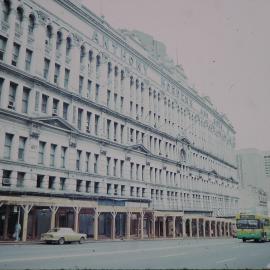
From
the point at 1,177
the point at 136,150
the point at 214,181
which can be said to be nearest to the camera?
the point at 1,177

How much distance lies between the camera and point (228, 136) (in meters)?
99.4

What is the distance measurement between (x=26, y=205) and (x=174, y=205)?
33945 millimetres

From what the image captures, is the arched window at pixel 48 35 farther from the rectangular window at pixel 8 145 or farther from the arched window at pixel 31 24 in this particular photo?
the rectangular window at pixel 8 145

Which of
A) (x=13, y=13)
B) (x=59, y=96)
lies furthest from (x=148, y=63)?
(x=13, y=13)

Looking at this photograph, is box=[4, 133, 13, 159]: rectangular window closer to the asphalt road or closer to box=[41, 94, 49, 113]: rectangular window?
box=[41, 94, 49, 113]: rectangular window

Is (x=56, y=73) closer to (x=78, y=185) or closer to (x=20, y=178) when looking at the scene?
(x=20, y=178)

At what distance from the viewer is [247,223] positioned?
37.4 meters

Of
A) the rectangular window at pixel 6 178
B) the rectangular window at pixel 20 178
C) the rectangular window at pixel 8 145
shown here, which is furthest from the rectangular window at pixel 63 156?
the rectangular window at pixel 6 178

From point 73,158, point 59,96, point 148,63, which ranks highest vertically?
point 148,63

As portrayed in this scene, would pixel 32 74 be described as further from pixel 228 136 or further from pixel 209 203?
pixel 228 136

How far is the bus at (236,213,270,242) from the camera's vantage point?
3672 centimetres

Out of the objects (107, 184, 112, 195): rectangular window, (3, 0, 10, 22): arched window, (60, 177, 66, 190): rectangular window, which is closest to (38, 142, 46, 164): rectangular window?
(60, 177, 66, 190): rectangular window

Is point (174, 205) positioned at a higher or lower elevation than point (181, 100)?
lower

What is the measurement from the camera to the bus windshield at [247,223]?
36875 mm
